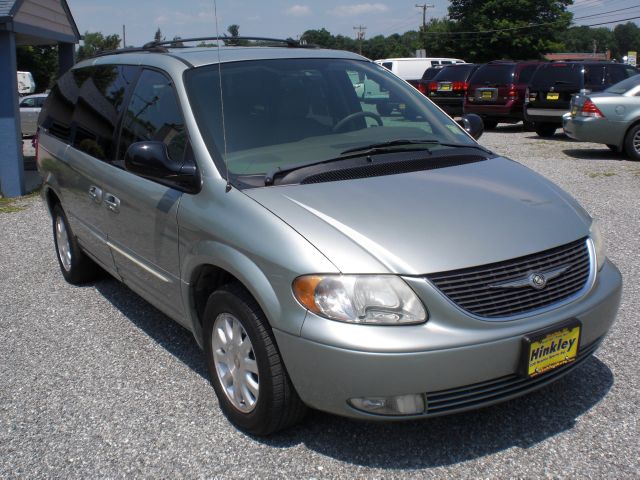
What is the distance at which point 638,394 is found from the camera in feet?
11.7

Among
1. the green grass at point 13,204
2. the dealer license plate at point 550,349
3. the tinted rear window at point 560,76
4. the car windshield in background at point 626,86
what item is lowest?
the green grass at point 13,204

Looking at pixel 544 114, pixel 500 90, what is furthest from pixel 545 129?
pixel 500 90

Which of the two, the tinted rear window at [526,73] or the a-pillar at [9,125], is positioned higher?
the tinted rear window at [526,73]

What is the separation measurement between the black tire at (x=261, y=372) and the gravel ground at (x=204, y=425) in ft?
0.41

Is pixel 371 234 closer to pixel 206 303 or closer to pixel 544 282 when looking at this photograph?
pixel 544 282

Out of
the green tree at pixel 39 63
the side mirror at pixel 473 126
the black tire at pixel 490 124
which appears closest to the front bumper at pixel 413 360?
the side mirror at pixel 473 126

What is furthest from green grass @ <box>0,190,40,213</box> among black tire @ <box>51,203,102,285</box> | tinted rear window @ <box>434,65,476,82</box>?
tinted rear window @ <box>434,65,476,82</box>

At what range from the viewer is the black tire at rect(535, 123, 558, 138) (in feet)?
53.9

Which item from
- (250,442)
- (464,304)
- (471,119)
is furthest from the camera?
(471,119)

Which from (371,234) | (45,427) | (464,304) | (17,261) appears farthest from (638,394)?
(17,261)

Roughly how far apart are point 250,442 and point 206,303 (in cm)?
70

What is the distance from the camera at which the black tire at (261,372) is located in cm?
296

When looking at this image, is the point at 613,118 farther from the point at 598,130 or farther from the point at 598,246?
the point at 598,246

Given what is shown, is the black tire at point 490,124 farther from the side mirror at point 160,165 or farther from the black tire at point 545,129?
the side mirror at point 160,165
